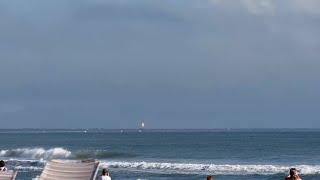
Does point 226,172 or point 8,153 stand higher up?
point 8,153

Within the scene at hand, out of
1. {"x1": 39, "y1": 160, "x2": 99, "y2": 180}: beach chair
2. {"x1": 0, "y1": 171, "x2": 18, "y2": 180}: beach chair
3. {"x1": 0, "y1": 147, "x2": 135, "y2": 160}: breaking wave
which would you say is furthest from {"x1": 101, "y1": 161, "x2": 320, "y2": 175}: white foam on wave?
{"x1": 0, "y1": 171, "x2": 18, "y2": 180}: beach chair

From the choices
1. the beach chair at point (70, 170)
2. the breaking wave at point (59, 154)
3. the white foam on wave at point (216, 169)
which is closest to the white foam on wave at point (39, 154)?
the breaking wave at point (59, 154)

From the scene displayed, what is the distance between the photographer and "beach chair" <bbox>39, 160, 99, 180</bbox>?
49.9 ft

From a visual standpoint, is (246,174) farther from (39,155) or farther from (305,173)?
(39,155)

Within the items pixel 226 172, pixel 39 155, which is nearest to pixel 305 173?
pixel 226 172

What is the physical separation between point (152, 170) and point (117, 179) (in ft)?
24.7

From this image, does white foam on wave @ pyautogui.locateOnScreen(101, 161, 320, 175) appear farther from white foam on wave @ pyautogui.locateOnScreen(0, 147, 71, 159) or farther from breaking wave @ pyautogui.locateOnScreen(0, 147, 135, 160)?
white foam on wave @ pyautogui.locateOnScreen(0, 147, 71, 159)

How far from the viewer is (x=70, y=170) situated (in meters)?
15.5

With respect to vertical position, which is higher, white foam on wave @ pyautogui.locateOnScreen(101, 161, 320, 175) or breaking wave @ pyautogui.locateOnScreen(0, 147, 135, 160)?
breaking wave @ pyautogui.locateOnScreen(0, 147, 135, 160)

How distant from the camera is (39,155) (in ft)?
219

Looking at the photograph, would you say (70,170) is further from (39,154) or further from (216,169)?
Result: (39,154)

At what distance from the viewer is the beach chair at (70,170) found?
15219mm

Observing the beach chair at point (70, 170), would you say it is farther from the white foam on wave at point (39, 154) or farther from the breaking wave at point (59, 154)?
the white foam on wave at point (39, 154)

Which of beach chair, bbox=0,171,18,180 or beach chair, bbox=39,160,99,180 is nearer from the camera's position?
beach chair, bbox=39,160,99,180
